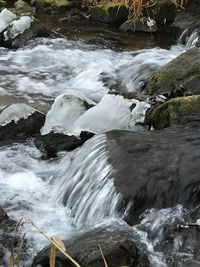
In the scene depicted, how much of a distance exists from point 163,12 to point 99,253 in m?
7.94

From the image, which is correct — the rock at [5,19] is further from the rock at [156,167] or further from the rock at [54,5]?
the rock at [156,167]

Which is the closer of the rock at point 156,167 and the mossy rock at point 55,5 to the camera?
the rock at point 156,167

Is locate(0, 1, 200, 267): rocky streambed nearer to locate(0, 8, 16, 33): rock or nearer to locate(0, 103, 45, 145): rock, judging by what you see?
locate(0, 103, 45, 145): rock

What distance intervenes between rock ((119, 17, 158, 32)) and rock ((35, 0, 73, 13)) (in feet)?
6.60

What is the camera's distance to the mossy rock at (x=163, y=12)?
400 inches

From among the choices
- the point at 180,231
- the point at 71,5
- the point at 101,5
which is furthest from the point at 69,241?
the point at 71,5

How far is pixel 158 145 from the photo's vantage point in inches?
169

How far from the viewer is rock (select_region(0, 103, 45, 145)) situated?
5.33m

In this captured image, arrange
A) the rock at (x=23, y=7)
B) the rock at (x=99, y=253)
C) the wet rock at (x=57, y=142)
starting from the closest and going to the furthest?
the rock at (x=99, y=253), the wet rock at (x=57, y=142), the rock at (x=23, y=7)

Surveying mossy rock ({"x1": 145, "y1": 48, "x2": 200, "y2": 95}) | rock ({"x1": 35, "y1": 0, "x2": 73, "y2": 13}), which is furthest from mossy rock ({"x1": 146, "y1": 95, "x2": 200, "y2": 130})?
rock ({"x1": 35, "y1": 0, "x2": 73, "y2": 13})

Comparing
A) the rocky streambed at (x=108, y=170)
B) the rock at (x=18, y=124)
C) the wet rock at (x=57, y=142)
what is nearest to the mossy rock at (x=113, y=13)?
the rocky streambed at (x=108, y=170)

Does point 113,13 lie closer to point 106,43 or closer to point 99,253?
point 106,43

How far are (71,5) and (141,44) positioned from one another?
Answer: 314cm

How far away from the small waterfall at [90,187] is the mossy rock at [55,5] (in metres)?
7.35
